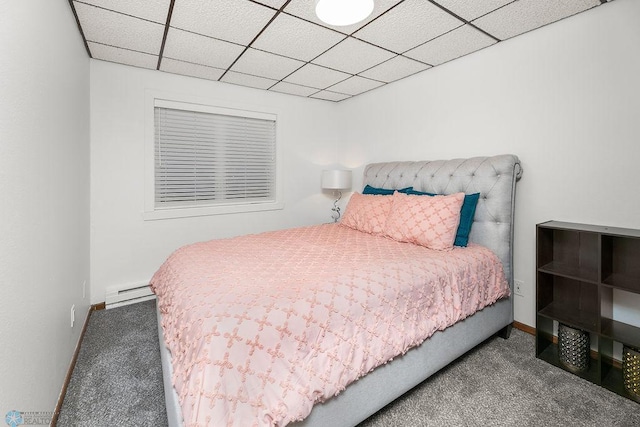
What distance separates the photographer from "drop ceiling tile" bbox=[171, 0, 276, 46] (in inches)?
73.7

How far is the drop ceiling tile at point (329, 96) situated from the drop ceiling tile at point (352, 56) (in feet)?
2.70

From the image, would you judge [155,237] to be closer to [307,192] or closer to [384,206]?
[307,192]

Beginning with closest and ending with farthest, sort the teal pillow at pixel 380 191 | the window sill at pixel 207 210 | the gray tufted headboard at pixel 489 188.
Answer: the gray tufted headboard at pixel 489 188
the teal pillow at pixel 380 191
the window sill at pixel 207 210

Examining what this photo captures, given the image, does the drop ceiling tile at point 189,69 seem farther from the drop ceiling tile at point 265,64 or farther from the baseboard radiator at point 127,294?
the baseboard radiator at point 127,294

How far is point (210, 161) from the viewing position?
3377mm

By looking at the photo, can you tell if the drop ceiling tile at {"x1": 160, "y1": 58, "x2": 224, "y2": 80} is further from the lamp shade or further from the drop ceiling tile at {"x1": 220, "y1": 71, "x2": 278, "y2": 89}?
the lamp shade

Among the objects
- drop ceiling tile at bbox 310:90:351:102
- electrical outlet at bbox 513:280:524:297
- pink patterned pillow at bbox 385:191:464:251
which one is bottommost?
electrical outlet at bbox 513:280:524:297

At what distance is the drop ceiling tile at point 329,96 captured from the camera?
3.82 m

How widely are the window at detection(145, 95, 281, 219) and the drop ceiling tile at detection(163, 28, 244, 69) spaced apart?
1.95ft

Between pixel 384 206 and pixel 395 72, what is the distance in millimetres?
1469

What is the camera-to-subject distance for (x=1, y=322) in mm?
934

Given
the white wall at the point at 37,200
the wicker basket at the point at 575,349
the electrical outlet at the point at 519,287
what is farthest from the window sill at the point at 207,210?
the wicker basket at the point at 575,349

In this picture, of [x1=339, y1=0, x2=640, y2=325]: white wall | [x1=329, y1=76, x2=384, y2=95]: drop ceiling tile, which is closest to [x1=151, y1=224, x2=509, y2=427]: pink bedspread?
[x1=339, y1=0, x2=640, y2=325]: white wall

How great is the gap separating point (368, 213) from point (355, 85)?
5.51ft
